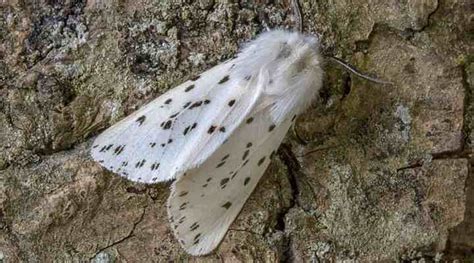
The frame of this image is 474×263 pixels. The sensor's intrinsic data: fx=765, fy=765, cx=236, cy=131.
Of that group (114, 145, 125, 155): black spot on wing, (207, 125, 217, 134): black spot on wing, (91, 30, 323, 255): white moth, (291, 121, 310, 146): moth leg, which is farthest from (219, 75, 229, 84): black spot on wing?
(114, 145, 125, 155): black spot on wing

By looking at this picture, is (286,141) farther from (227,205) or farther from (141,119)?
(141,119)

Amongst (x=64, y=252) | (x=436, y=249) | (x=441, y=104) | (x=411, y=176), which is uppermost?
(x=441, y=104)

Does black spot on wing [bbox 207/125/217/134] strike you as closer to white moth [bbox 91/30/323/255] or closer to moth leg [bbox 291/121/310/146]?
white moth [bbox 91/30/323/255]

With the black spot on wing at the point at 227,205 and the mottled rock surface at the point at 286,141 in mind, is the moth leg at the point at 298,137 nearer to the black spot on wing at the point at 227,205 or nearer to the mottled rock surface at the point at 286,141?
the mottled rock surface at the point at 286,141

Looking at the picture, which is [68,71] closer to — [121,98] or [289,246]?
[121,98]

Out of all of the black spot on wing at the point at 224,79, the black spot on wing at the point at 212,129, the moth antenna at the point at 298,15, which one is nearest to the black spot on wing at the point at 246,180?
the black spot on wing at the point at 212,129

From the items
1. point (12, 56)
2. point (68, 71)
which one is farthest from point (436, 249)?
point (12, 56)

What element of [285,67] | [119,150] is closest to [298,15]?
[285,67]
